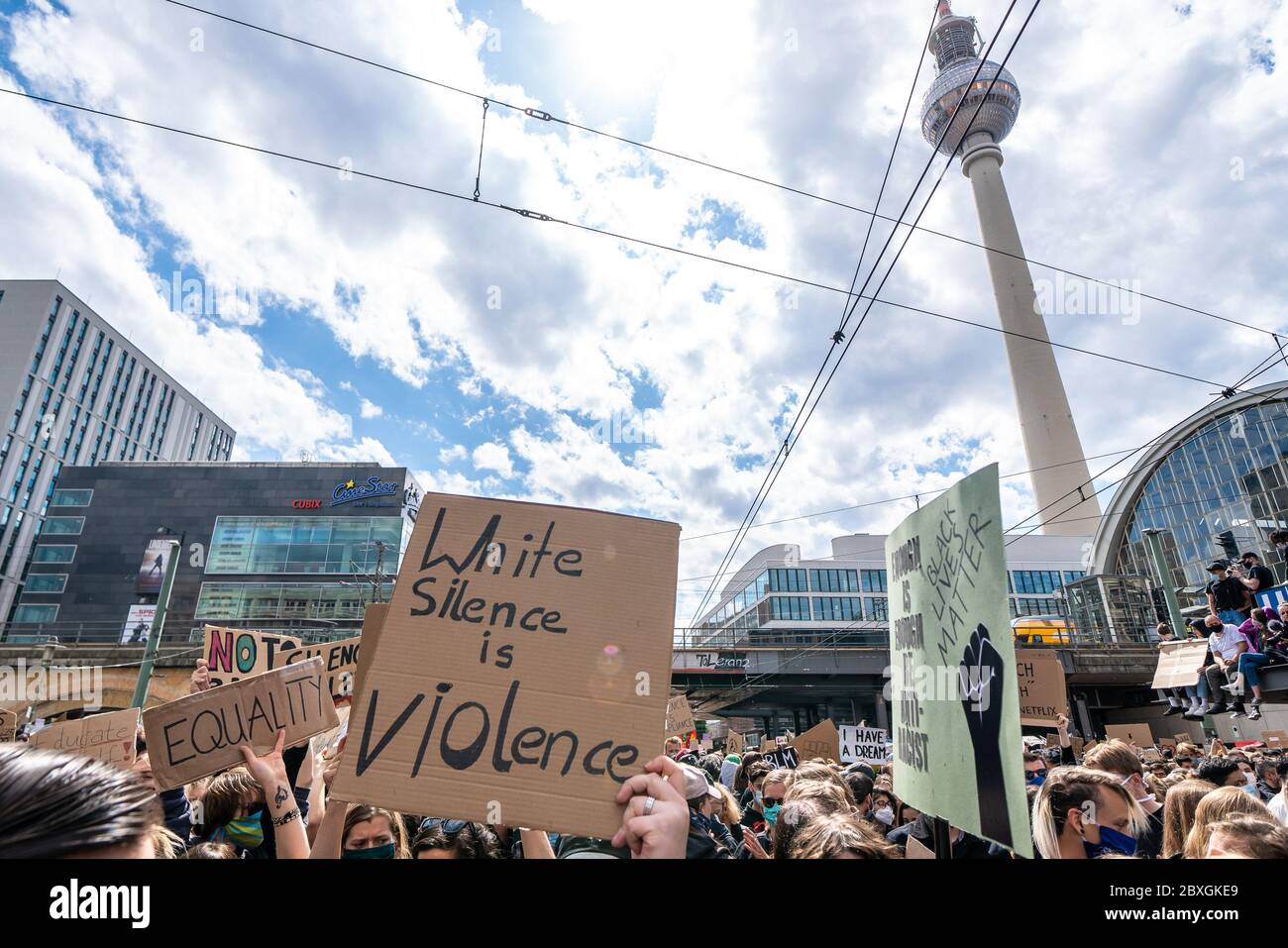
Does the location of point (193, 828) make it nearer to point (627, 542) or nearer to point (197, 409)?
point (627, 542)

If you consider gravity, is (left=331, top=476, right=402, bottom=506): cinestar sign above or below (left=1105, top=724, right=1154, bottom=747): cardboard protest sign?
above

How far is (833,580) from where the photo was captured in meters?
74.8

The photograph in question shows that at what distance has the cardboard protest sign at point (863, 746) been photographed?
9.27 m

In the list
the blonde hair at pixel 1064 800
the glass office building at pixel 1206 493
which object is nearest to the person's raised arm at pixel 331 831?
the blonde hair at pixel 1064 800

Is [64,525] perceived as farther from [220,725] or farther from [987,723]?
[987,723]

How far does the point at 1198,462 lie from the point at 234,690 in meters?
51.8

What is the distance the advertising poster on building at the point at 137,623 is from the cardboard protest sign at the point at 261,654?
166 ft

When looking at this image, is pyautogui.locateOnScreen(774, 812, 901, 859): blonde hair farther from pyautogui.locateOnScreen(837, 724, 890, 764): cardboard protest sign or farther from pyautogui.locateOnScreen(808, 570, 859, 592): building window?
pyautogui.locateOnScreen(808, 570, 859, 592): building window

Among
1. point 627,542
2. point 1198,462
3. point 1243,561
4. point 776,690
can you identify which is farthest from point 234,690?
point 1198,462

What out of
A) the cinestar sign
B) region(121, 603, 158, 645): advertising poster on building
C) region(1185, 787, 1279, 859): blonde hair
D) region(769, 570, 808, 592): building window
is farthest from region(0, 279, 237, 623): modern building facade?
region(1185, 787, 1279, 859): blonde hair

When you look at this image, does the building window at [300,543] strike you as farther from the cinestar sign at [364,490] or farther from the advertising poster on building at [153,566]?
the advertising poster on building at [153,566]

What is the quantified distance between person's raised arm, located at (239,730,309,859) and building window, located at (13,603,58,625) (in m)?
65.0

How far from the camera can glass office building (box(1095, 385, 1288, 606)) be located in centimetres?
3559
